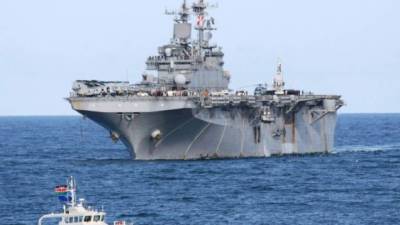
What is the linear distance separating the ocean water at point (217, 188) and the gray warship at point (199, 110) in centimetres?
135

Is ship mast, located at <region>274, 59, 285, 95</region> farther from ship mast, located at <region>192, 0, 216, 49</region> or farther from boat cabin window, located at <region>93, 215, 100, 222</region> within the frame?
boat cabin window, located at <region>93, 215, 100, 222</region>

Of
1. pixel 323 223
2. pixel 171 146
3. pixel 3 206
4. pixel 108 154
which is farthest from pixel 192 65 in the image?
pixel 323 223

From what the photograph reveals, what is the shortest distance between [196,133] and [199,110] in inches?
69.7

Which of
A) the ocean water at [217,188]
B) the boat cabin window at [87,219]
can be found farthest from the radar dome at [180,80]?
the boat cabin window at [87,219]

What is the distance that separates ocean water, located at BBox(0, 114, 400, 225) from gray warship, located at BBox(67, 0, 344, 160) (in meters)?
1.35

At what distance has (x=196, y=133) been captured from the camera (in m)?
82.2

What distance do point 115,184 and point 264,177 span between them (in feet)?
32.1

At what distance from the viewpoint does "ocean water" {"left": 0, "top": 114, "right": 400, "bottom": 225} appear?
189 ft

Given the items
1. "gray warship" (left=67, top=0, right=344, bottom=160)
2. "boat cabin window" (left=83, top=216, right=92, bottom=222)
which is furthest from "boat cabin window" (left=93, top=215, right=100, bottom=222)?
"gray warship" (left=67, top=0, right=344, bottom=160)

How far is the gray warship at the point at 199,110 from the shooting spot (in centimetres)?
7994

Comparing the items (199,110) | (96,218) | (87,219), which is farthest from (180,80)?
(87,219)

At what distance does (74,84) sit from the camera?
83.1m

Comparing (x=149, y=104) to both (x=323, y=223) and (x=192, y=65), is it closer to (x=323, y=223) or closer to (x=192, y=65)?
(x=192, y=65)

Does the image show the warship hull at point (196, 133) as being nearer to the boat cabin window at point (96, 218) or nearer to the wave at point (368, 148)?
the wave at point (368, 148)
